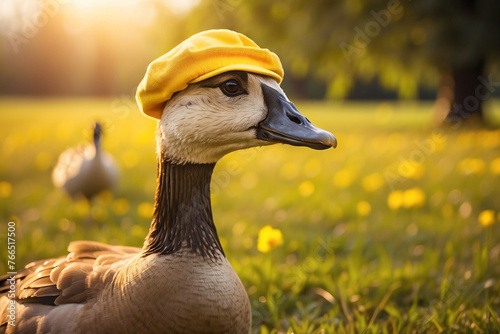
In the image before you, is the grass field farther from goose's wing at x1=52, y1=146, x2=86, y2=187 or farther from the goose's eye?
the goose's eye

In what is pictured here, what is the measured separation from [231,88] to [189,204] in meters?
0.46

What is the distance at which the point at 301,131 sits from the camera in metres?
1.41

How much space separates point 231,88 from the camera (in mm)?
1439

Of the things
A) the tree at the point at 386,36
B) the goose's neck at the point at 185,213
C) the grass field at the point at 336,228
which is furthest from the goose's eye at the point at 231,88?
the tree at the point at 386,36

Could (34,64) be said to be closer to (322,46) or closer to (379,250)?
(322,46)

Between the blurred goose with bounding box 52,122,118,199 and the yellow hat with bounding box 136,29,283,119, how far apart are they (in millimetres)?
2528

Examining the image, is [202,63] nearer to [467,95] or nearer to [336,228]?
[336,228]

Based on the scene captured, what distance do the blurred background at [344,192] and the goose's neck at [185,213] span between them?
72 centimetres

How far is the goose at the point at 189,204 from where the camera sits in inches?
55.6

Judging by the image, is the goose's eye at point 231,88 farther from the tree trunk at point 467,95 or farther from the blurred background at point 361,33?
the tree trunk at point 467,95

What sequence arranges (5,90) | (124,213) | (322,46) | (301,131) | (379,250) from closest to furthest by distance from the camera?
(301,131) → (379,250) → (124,213) → (322,46) → (5,90)

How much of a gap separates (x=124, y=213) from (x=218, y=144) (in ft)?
8.70

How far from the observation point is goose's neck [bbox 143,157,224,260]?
1.52 metres

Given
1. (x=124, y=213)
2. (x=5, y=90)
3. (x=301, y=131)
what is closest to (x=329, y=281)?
(x=301, y=131)
